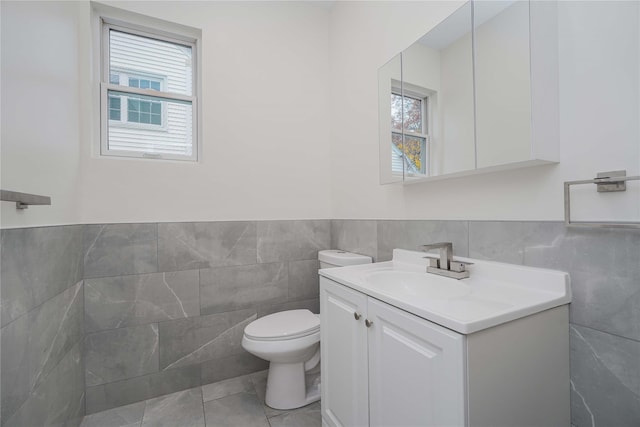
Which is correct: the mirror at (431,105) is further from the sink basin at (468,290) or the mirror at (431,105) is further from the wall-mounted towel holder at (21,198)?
the wall-mounted towel holder at (21,198)

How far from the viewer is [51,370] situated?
1.17 meters

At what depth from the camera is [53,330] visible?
119 centimetres

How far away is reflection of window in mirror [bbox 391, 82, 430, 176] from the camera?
1409 mm

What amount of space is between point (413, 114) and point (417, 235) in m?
0.64

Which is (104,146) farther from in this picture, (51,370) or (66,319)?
(51,370)

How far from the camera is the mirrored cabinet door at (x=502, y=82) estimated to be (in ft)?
3.27

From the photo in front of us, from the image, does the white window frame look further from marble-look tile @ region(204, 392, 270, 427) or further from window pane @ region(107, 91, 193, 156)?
marble-look tile @ region(204, 392, 270, 427)

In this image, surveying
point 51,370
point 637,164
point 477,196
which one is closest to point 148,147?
point 51,370

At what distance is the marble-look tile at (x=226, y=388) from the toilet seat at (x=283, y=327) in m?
0.48

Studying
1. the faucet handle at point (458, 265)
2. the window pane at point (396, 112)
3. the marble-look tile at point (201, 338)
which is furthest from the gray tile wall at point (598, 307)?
the marble-look tile at point (201, 338)

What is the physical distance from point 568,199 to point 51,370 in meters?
2.08

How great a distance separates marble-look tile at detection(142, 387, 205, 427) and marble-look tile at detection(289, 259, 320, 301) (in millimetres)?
845

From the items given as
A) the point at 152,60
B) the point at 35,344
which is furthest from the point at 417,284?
the point at 152,60

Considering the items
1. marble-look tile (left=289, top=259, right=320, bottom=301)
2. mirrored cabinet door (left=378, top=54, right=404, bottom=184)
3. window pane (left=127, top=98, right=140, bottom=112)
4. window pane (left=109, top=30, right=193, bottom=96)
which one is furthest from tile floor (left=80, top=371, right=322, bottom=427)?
window pane (left=109, top=30, right=193, bottom=96)
